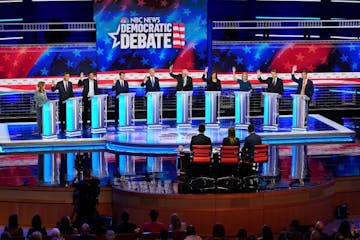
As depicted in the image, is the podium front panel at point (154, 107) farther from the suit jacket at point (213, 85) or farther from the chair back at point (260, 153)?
the chair back at point (260, 153)

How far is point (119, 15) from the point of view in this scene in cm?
2053

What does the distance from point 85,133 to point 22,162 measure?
8.60 ft

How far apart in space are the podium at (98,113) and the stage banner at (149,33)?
229 centimetres

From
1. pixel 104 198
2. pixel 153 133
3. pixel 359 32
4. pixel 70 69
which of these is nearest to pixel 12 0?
pixel 70 69

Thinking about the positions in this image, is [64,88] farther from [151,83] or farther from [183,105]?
[183,105]

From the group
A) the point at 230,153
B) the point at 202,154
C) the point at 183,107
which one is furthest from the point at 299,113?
the point at 202,154

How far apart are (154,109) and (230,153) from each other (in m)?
5.51

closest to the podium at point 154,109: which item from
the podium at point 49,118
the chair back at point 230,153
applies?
the podium at point 49,118

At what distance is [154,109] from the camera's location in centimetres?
1889

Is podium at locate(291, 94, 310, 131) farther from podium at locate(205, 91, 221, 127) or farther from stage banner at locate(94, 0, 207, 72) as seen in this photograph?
stage banner at locate(94, 0, 207, 72)

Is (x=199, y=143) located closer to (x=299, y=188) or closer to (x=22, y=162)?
(x=299, y=188)

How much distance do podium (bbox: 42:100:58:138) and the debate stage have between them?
15 centimetres

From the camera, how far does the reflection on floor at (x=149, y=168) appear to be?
46.7ft

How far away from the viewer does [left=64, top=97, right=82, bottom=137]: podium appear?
59.0 feet
